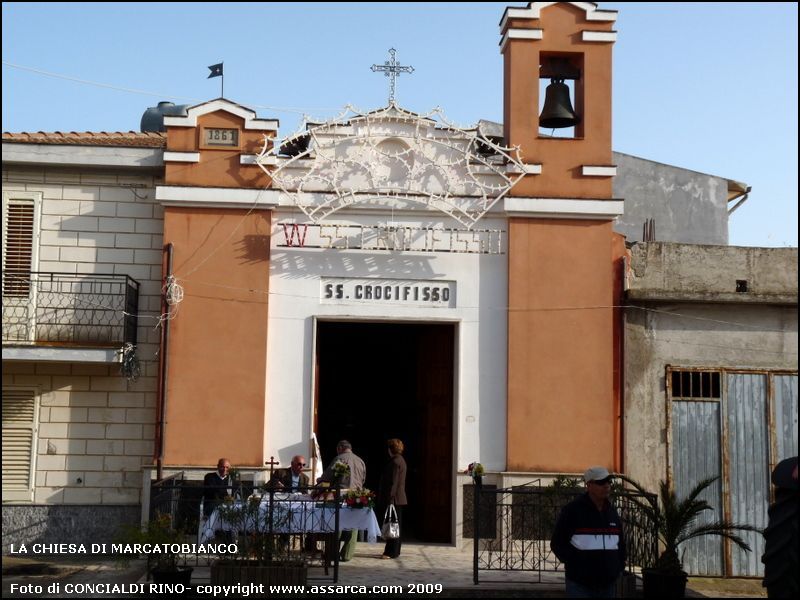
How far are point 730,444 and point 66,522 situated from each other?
32.5 feet

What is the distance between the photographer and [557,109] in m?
16.6

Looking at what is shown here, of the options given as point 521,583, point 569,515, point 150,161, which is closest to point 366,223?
point 150,161

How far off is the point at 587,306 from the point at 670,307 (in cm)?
134

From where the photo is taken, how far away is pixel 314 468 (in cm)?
1563

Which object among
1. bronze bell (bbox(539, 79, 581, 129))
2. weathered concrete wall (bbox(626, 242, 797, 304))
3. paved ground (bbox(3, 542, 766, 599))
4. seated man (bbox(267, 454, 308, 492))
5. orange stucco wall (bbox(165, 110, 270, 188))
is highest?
bronze bell (bbox(539, 79, 581, 129))

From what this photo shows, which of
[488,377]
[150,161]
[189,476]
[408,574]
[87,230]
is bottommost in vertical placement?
[408,574]

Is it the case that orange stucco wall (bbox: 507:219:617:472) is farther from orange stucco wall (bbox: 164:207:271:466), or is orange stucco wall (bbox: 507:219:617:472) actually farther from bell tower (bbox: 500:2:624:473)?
orange stucco wall (bbox: 164:207:271:466)

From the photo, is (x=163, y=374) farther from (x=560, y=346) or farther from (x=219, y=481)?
(x=560, y=346)

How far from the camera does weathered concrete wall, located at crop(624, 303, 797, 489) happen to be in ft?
53.2

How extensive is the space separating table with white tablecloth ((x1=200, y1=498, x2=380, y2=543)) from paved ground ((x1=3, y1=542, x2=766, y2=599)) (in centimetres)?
57

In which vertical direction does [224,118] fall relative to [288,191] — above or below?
above

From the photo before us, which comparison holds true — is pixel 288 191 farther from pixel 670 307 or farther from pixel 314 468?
pixel 670 307

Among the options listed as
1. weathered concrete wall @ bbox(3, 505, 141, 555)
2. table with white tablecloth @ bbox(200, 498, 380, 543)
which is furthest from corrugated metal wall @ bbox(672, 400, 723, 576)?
weathered concrete wall @ bbox(3, 505, 141, 555)

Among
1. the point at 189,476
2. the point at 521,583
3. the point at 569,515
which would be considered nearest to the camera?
the point at 569,515
